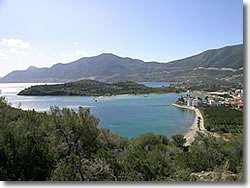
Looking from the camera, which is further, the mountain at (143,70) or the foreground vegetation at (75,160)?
the mountain at (143,70)

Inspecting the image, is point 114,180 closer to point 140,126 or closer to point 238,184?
point 238,184

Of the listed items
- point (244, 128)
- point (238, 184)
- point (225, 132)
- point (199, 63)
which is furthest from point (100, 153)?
point (199, 63)

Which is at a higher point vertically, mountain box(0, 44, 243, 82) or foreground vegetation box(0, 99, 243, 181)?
mountain box(0, 44, 243, 82)

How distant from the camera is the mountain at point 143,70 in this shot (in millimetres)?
42506

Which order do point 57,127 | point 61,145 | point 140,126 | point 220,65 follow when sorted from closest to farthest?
point 61,145 < point 57,127 < point 140,126 < point 220,65

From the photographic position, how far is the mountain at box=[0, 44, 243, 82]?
42506mm

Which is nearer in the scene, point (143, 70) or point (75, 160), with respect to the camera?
point (75, 160)

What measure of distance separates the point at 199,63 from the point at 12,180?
248ft

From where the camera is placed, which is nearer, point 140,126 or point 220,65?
point 140,126

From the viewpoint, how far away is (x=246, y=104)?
212cm

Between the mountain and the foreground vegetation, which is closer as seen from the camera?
the foreground vegetation

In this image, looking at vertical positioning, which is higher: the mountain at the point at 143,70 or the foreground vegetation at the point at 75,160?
the mountain at the point at 143,70

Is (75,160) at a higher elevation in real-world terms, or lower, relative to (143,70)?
lower

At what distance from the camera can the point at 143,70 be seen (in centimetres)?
8950
